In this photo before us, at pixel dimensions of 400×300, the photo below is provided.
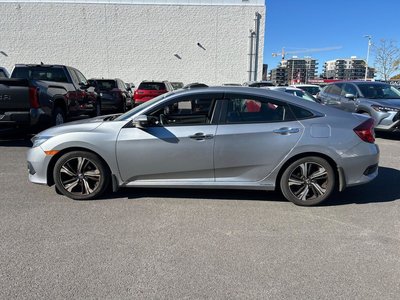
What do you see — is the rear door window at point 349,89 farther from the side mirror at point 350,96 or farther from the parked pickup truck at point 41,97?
the parked pickup truck at point 41,97

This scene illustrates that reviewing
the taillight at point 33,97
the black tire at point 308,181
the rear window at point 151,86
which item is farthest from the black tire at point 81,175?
the rear window at point 151,86

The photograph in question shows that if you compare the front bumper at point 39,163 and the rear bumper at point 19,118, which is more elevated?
the rear bumper at point 19,118

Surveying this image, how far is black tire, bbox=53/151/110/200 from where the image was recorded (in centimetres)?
443

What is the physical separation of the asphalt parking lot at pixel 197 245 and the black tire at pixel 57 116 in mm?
3616

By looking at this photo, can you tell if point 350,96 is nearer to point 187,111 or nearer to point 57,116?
point 187,111

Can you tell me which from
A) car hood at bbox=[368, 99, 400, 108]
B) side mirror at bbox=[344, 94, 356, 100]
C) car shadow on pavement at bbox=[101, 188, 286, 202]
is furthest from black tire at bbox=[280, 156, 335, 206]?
side mirror at bbox=[344, 94, 356, 100]

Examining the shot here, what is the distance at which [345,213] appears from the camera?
4.22 metres

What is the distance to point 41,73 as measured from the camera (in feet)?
31.9

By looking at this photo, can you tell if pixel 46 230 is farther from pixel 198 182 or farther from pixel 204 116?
pixel 204 116

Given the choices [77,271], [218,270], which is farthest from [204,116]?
[77,271]

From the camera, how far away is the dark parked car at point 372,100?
9289mm

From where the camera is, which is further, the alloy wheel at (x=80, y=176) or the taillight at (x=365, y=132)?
the alloy wheel at (x=80, y=176)

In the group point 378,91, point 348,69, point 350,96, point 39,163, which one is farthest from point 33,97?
point 348,69

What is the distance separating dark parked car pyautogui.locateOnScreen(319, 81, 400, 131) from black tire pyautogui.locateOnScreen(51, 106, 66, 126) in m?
8.37
